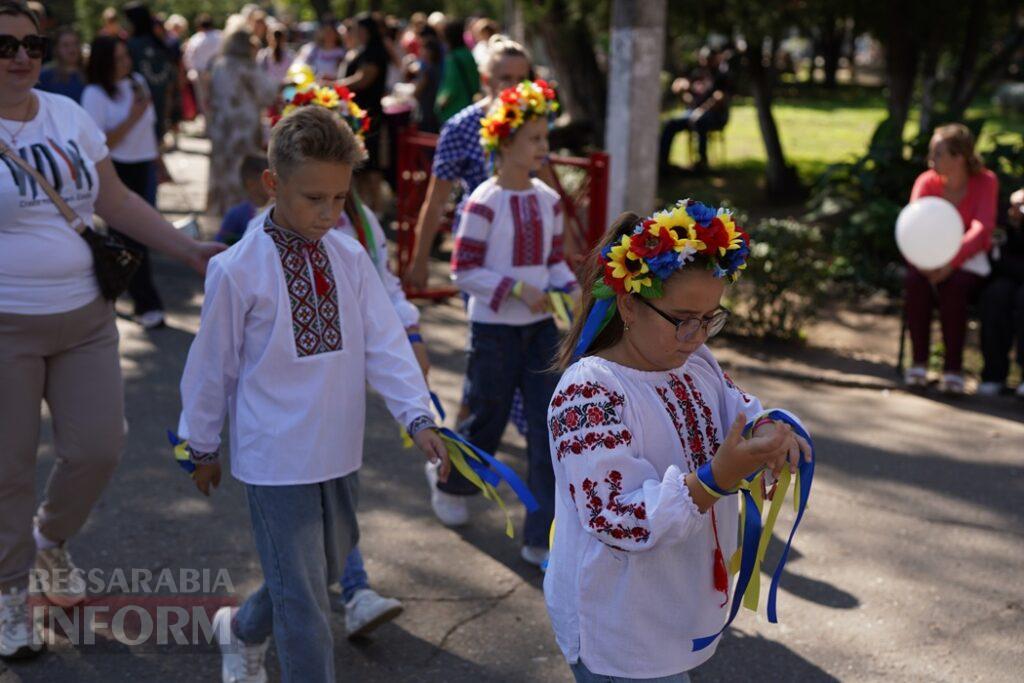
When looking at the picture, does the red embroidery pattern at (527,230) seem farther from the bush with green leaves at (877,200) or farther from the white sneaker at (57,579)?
the bush with green leaves at (877,200)

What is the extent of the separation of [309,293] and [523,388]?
1785 mm

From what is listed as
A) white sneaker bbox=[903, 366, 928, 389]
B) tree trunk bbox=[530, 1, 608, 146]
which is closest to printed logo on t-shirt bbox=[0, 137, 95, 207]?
white sneaker bbox=[903, 366, 928, 389]

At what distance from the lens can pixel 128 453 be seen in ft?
19.6

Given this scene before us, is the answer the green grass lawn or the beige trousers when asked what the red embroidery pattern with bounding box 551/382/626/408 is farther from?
the green grass lawn

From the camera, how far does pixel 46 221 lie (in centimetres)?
382

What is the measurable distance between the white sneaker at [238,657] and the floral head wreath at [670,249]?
1.91 meters

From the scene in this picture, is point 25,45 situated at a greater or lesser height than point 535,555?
greater

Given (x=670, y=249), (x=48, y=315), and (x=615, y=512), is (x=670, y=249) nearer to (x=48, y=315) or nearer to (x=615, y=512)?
(x=615, y=512)

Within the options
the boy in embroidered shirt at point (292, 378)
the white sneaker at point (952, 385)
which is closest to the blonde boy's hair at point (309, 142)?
the boy in embroidered shirt at point (292, 378)

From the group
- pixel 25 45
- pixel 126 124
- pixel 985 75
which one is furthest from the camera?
pixel 985 75

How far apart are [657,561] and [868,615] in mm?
2163

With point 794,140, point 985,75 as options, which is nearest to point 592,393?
point 985,75

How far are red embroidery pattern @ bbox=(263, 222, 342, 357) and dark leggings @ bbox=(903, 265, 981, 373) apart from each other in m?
4.91

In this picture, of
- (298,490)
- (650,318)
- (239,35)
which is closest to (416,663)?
(298,490)
